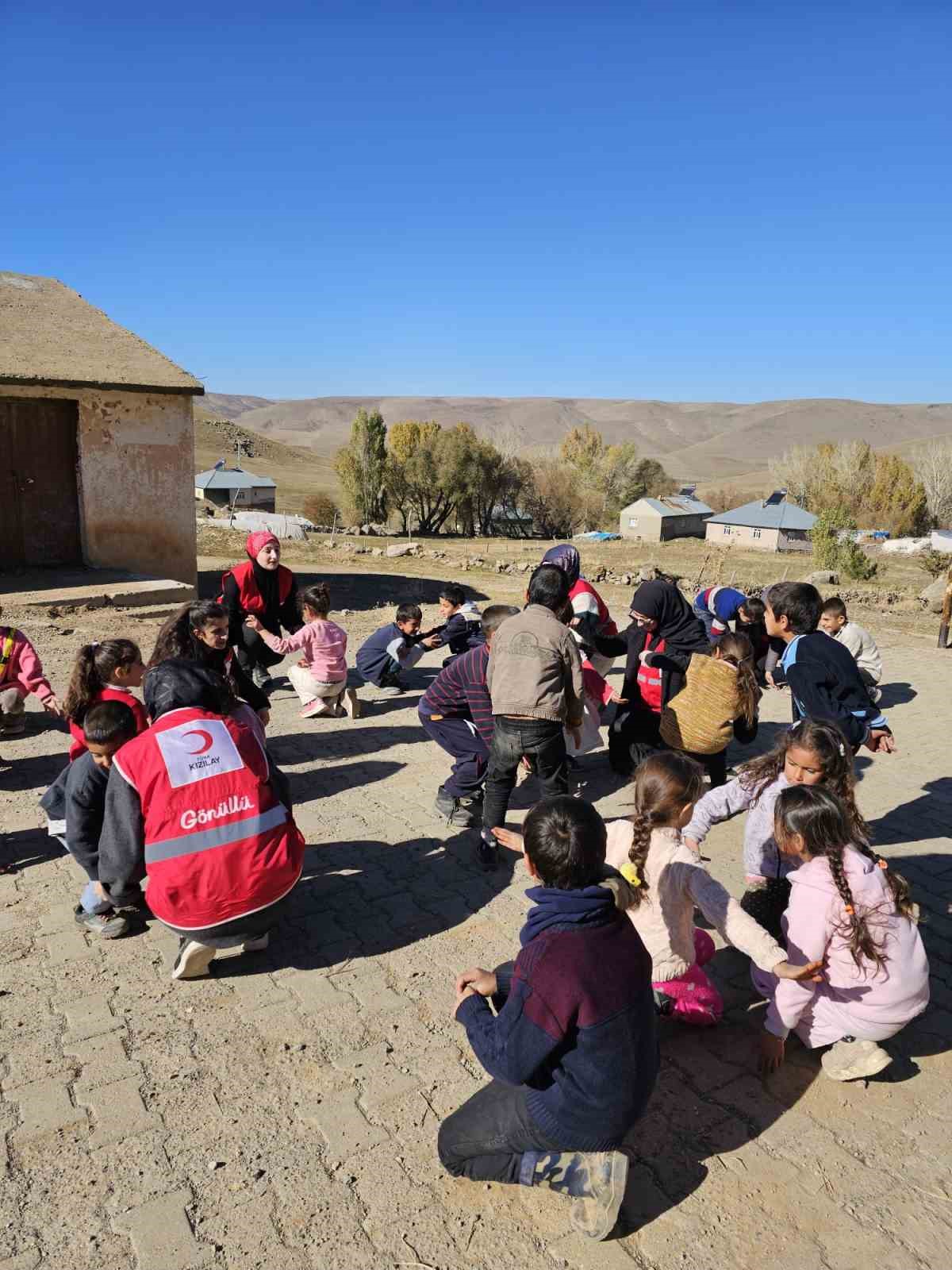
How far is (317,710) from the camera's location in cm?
791

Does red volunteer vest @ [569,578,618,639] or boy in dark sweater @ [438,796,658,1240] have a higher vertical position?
red volunteer vest @ [569,578,618,639]

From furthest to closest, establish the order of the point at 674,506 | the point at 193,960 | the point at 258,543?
the point at 674,506
the point at 258,543
the point at 193,960

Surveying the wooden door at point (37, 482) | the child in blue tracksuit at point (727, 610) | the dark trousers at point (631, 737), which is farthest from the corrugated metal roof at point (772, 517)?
the dark trousers at point (631, 737)

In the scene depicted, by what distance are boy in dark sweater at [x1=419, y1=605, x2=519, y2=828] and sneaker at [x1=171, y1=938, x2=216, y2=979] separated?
82.5 inches

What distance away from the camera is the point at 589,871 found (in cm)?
248

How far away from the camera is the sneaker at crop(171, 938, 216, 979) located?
3736mm

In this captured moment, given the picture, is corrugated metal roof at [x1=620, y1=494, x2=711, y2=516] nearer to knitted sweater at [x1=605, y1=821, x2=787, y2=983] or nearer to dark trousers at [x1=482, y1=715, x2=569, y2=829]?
dark trousers at [x1=482, y1=715, x2=569, y2=829]

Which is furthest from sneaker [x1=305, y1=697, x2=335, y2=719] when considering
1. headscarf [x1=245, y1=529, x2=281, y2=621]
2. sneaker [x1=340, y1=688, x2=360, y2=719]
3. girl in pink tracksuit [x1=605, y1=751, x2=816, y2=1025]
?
girl in pink tracksuit [x1=605, y1=751, x2=816, y2=1025]

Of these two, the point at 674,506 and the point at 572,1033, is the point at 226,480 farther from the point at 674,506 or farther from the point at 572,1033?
the point at 572,1033

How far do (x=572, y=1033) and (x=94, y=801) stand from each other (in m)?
2.68

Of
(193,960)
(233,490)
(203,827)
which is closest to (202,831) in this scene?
(203,827)

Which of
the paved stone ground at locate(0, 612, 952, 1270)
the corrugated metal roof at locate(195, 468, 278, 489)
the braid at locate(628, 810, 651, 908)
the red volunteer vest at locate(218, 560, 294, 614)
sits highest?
the corrugated metal roof at locate(195, 468, 278, 489)

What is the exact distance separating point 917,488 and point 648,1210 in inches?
2178

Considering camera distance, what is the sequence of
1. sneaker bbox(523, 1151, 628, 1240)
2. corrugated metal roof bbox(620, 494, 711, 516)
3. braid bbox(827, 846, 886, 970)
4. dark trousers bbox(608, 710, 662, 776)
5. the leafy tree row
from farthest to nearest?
the leafy tree row, corrugated metal roof bbox(620, 494, 711, 516), dark trousers bbox(608, 710, 662, 776), braid bbox(827, 846, 886, 970), sneaker bbox(523, 1151, 628, 1240)
